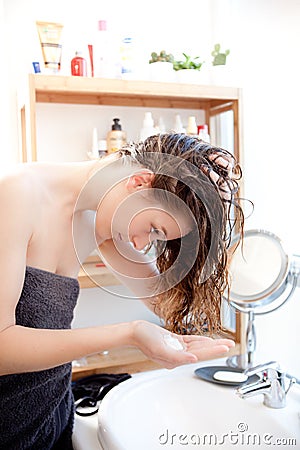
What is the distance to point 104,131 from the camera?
1.55m

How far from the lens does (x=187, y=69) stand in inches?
58.1

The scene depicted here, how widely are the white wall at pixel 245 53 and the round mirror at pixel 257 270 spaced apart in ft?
0.52

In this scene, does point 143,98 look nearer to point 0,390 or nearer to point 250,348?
point 250,348

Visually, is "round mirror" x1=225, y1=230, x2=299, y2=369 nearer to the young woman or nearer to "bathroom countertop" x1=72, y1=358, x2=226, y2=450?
the young woman

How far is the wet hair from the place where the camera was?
774mm

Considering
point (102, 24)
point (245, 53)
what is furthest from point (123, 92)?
point (245, 53)

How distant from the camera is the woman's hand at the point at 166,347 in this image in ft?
2.39

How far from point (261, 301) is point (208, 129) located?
0.64m

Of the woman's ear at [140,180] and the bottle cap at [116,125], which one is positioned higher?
the bottle cap at [116,125]

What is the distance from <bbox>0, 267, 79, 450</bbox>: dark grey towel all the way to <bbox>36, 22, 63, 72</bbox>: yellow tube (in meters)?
0.71

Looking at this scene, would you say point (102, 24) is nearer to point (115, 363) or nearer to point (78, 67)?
point (78, 67)

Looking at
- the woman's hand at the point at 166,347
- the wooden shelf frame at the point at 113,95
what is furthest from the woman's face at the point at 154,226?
the wooden shelf frame at the point at 113,95

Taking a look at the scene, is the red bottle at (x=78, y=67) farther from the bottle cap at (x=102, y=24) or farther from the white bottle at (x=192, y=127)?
the white bottle at (x=192, y=127)

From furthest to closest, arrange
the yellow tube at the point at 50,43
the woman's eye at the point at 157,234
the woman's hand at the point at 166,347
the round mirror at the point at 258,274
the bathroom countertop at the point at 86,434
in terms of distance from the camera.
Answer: the yellow tube at the point at 50,43
the round mirror at the point at 258,274
the bathroom countertop at the point at 86,434
the woman's eye at the point at 157,234
the woman's hand at the point at 166,347
